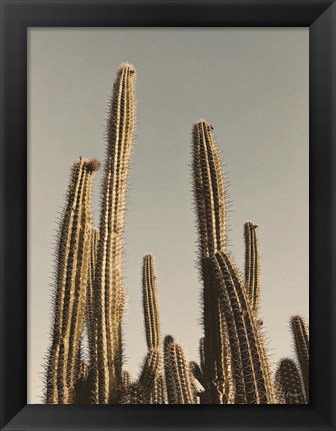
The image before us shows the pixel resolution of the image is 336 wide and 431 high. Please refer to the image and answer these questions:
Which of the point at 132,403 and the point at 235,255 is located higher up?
the point at 235,255

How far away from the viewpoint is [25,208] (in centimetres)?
166

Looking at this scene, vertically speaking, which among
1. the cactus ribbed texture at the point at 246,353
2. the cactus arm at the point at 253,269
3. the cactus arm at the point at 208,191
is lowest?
the cactus ribbed texture at the point at 246,353

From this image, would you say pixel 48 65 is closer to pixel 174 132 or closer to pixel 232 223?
pixel 174 132

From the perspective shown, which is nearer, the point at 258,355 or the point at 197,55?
the point at 258,355

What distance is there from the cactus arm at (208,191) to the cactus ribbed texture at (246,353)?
0.15 meters

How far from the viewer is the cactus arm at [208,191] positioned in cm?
169

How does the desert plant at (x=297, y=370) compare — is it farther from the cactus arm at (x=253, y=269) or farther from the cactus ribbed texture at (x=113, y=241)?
the cactus ribbed texture at (x=113, y=241)

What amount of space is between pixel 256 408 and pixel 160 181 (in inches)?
31.9

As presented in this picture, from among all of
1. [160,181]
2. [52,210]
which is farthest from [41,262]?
[160,181]

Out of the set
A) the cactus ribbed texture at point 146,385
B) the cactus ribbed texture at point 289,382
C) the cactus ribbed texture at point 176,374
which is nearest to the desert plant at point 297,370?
the cactus ribbed texture at point 289,382

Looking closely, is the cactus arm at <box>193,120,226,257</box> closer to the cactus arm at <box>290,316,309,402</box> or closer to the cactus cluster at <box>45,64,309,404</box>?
the cactus cluster at <box>45,64,309,404</box>

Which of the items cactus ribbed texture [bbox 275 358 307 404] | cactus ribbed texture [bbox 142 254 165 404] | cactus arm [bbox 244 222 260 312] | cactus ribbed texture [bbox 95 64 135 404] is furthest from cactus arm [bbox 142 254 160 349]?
cactus ribbed texture [bbox 275 358 307 404]

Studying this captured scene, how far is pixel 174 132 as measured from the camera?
1.71 m

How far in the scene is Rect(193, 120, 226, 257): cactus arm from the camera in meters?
1.69
